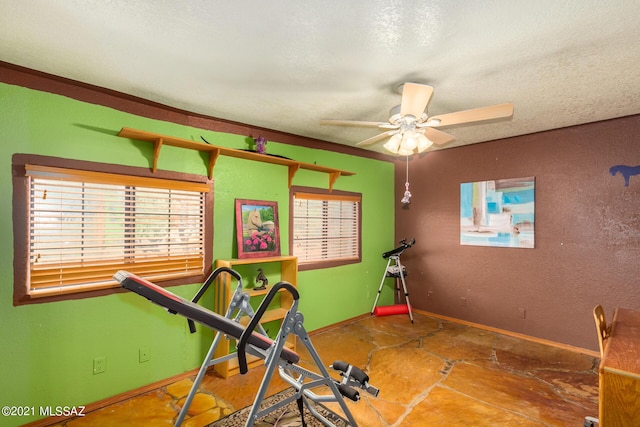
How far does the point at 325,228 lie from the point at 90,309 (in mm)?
2635

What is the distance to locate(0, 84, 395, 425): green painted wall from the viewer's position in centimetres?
203

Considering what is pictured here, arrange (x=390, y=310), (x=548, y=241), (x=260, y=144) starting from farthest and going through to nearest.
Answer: (x=390, y=310) → (x=548, y=241) → (x=260, y=144)

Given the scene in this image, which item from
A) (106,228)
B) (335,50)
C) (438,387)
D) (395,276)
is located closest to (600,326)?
(438,387)

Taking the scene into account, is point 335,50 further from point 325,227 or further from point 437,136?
point 325,227

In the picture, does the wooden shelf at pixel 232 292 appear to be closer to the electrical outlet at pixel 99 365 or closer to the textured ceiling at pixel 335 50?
the electrical outlet at pixel 99 365

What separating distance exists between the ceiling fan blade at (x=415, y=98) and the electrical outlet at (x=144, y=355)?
111 inches

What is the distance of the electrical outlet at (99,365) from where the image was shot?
7.62ft

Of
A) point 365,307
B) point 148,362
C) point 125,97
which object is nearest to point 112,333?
point 148,362

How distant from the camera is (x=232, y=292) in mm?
2916

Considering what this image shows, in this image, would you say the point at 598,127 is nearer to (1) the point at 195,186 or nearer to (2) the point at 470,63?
(2) the point at 470,63

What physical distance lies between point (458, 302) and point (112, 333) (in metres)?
4.09

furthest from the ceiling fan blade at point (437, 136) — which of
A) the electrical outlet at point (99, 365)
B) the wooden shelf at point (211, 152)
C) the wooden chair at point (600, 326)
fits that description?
the electrical outlet at point (99, 365)

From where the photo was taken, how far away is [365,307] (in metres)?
4.55

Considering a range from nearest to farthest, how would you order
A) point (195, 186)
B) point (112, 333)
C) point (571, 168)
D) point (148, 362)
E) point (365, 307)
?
point (112, 333) → point (148, 362) → point (195, 186) → point (571, 168) → point (365, 307)
